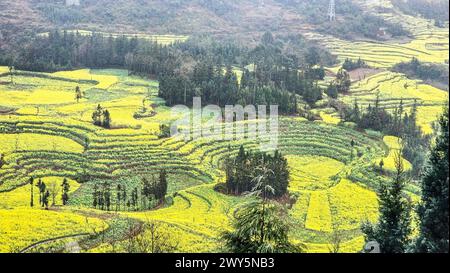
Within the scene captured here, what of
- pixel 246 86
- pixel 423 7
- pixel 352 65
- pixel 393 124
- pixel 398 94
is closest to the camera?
pixel 393 124

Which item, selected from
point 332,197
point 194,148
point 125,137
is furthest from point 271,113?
point 332,197

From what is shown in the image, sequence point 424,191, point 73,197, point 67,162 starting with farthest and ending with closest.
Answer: point 67,162, point 73,197, point 424,191

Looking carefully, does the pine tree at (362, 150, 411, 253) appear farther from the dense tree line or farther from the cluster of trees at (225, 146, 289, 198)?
the dense tree line

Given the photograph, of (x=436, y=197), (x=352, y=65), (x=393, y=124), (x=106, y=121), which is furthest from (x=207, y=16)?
(x=436, y=197)

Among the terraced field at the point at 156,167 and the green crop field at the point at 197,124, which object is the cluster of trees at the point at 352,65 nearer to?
the green crop field at the point at 197,124

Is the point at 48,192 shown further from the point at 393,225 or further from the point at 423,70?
the point at 423,70

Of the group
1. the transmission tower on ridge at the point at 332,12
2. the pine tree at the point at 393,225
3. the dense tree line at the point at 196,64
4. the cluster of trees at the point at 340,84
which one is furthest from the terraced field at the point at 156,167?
the transmission tower on ridge at the point at 332,12
